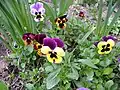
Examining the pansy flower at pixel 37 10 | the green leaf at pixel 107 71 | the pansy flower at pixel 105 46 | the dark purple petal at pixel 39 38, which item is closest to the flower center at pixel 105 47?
the pansy flower at pixel 105 46

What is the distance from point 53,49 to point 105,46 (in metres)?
0.32

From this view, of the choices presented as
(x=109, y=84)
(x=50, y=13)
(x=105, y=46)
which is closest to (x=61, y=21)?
(x=50, y=13)

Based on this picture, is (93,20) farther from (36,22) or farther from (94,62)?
(94,62)

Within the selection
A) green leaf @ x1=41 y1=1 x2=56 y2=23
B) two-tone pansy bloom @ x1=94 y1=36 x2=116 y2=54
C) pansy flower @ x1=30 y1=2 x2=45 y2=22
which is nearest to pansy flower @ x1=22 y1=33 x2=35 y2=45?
pansy flower @ x1=30 y1=2 x2=45 y2=22

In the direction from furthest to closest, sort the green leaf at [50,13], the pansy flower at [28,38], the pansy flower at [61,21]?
the green leaf at [50,13]
the pansy flower at [61,21]
the pansy flower at [28,38]

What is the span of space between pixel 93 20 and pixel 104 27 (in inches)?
21.1

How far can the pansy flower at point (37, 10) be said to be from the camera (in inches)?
87.9

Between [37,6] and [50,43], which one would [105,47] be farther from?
[37,6]

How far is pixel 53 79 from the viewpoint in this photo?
189cm

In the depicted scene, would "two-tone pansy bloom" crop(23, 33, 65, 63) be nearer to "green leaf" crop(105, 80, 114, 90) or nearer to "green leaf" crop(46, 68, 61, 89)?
"green leaf" crop(46, 68, 61, 89)

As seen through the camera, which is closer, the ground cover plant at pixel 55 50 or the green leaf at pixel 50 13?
the ground cover plant at pixel 55 50

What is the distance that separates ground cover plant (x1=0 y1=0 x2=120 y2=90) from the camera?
190cm

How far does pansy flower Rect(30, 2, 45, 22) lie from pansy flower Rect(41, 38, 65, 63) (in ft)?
1.36

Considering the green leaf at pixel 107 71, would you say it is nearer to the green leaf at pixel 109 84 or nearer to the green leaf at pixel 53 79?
the green leaf at pixel 109 84
